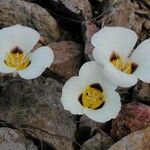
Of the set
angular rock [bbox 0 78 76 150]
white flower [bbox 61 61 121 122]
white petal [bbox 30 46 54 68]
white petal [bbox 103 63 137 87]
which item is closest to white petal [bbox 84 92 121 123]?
white flower [bbox 61 61 121 122]

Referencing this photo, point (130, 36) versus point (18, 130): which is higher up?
point (130, 36)

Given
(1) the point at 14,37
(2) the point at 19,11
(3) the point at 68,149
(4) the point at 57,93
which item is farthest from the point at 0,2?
(3) the point at 68,149

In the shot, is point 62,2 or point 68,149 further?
point 62,2

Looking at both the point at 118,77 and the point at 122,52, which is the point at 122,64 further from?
the point at 118,77

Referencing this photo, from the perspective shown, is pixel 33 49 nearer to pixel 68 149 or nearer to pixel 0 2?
pixel 0 2

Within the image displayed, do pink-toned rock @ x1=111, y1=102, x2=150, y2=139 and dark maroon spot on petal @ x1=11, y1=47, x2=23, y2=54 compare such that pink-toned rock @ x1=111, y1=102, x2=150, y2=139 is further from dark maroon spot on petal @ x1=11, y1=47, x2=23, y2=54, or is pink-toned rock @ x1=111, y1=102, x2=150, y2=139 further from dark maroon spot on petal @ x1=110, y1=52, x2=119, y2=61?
dark maroon spot on petal @ x1=11, y1=47, x2=23, y2=54

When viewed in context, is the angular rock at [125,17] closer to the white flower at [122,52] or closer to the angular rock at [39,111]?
the white flower at [122,52]
